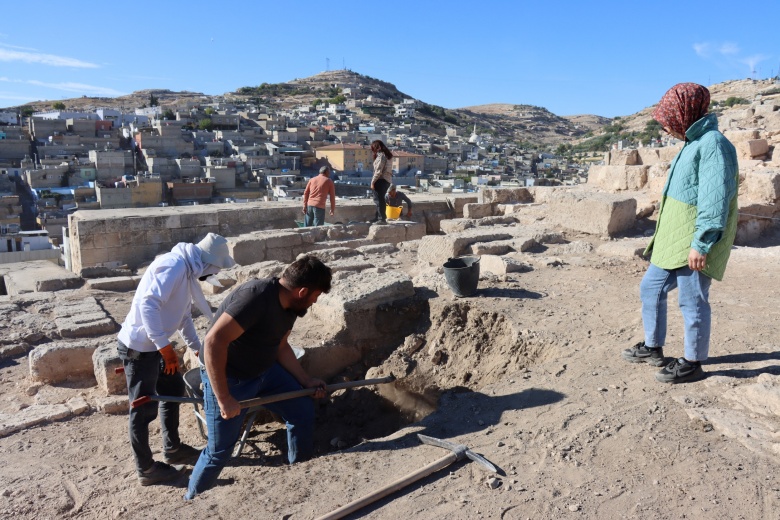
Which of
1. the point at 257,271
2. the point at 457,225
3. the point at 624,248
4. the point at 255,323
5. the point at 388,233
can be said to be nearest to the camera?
the point at 255,323

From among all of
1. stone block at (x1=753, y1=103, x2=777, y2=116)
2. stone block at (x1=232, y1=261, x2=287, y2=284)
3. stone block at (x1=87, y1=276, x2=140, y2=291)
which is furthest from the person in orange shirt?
stone block at (x1=753, y1=103, x2=777, y2=116)

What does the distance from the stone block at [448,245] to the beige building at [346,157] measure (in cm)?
4591

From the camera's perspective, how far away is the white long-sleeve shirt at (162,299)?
3.39m

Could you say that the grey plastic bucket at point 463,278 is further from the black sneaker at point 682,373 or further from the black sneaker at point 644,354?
the black sneaker at point 682,373

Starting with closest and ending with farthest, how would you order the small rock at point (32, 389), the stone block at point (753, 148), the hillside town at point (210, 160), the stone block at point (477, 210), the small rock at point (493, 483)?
the small rock at point (493, 483), the small rock at point (32, 389), the stone block at point (753, 148), the stone block at point (477, 210), the hillside town at point (210, 160)

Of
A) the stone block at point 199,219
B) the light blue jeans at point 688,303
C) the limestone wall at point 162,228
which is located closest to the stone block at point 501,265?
the light blue jeans at point 688,303

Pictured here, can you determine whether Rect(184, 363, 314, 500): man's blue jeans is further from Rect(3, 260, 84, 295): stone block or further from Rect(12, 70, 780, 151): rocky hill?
Rect(12, 70, 780, 151): rocky hill

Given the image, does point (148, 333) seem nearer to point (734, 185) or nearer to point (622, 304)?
point (734, 185)

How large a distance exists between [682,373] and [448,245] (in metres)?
4.06

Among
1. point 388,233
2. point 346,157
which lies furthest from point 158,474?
point 346,157

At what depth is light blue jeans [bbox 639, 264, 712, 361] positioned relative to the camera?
3422 mm

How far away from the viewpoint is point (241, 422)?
11.0 ft

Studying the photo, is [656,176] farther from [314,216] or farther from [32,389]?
[32,389]

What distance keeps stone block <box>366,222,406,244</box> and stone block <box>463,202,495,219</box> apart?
4.87 ft
